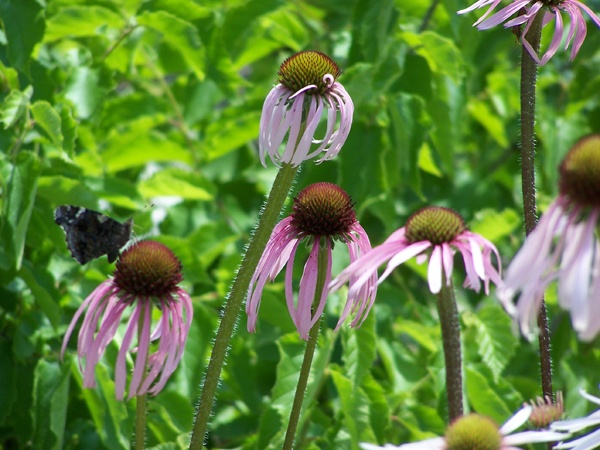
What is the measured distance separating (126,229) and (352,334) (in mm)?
428

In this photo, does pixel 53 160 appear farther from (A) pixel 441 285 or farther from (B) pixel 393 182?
(A) pixel 441 285

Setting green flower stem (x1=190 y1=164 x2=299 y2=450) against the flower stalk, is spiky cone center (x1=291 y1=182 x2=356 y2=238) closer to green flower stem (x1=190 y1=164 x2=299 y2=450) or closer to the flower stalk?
green flower stem (x1=190 y1=164 x2=299 y2=450)

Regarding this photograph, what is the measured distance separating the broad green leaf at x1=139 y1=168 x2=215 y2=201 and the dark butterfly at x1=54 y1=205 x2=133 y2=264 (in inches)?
27.0

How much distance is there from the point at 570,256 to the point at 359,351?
2.60 ft

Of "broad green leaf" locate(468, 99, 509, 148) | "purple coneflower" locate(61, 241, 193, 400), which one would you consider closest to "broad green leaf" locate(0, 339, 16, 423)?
"purple coneflower" locate(61, 241, 193, 400)

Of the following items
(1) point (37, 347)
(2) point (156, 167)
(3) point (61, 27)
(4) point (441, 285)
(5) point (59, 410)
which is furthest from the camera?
(2) point (156, 167)

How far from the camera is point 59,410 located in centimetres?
138

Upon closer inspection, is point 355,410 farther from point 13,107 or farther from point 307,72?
point 13,107

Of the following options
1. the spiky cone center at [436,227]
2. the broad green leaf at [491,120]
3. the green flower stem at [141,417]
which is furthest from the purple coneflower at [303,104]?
the broad green leaf at [491,120]

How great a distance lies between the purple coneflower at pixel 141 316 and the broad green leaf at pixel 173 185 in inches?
33.0

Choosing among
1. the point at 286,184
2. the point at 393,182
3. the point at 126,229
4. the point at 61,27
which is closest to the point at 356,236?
the point at 286,184

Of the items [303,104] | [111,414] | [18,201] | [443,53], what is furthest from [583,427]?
[443,53]

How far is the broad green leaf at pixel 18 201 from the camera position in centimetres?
136

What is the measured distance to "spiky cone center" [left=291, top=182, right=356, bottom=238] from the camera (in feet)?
3.56
